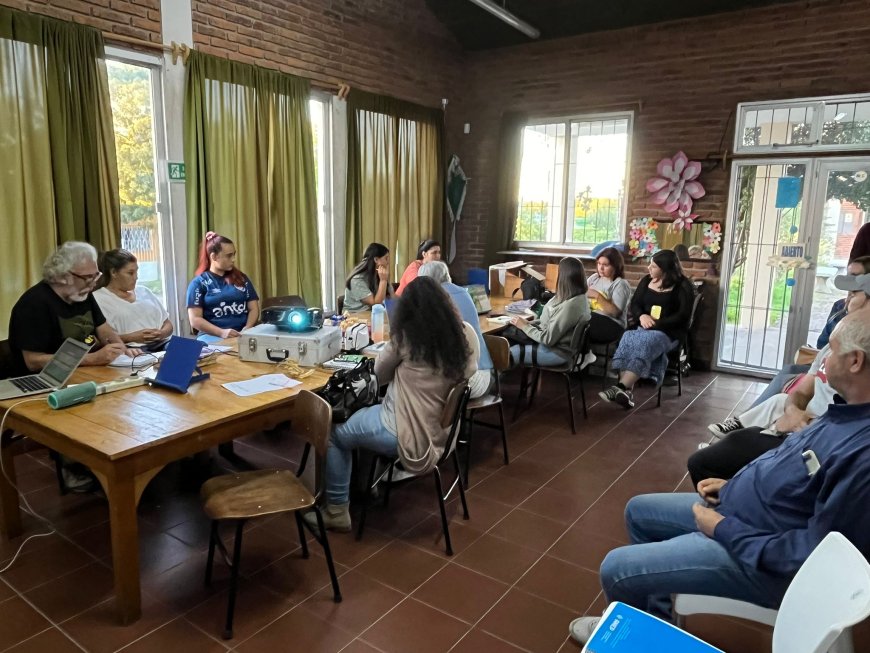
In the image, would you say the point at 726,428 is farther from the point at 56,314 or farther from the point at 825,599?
the point at 56,314

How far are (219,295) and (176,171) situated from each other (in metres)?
1.04

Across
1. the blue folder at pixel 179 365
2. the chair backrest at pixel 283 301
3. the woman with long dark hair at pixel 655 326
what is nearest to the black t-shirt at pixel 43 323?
the blue folder at pixel 179 365

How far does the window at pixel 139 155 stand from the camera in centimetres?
402

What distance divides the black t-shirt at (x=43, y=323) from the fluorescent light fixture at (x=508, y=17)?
13.2 feet

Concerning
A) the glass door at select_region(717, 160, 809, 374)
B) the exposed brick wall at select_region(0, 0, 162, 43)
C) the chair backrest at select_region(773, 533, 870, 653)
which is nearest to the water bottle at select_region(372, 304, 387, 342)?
the exposed brick wall at select_region(0, 0, 162, 43)

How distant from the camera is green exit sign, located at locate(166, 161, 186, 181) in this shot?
4258 mm

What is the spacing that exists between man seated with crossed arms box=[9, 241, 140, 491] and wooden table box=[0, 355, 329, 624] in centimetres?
29

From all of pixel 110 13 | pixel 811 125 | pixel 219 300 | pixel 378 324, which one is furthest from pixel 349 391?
pixel 811 125

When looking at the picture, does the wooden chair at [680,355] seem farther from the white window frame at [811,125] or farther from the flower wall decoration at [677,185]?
the white window frame at [811,125]

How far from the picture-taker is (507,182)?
6.69 m

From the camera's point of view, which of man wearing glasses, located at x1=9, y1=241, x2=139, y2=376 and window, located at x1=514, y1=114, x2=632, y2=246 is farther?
window, located at x1=514, y1=114, x2=632, y2=246

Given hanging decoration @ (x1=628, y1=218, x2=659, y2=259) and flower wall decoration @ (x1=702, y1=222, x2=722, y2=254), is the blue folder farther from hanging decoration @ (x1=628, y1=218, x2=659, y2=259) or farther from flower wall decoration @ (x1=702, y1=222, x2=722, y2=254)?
flower wall decoration @ (x1=702, y1=222, x2=722, y2=254)

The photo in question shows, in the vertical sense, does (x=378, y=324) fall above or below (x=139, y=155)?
below

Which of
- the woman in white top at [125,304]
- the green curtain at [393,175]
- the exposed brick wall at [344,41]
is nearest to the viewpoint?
the woman in white top at [125,304]
